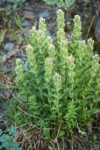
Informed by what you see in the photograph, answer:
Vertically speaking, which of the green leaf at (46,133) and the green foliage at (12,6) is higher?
the green foliage at (12,6)

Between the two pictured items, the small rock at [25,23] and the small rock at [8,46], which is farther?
the small rock at [25,23]

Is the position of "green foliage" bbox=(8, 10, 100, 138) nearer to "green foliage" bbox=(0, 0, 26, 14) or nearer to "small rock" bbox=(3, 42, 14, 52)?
"small rock" bbox=(3, 42, 14, 52)

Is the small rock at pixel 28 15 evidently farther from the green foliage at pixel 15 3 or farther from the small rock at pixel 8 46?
the small rock at pixel 8 46

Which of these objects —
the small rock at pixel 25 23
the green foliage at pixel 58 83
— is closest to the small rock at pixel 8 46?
the small rock at pixel 25 23

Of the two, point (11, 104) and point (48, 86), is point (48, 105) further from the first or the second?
point (11, 104)

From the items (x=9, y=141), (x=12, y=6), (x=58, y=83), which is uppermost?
(x=12, y=6)

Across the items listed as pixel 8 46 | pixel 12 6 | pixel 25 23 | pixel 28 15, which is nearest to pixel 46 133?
pixel 8 46

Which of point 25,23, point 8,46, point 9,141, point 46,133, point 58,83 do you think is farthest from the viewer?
point 25,23

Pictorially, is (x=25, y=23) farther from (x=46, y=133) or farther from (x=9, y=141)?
(x=9, y=141)

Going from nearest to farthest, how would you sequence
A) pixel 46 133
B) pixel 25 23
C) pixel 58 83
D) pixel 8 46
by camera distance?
pixel 58 83 < pixel 46 133 < pixel 8 46 < pixel 25 23

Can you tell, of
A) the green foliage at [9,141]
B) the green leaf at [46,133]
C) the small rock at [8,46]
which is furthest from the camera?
the small rock at [8,46]
